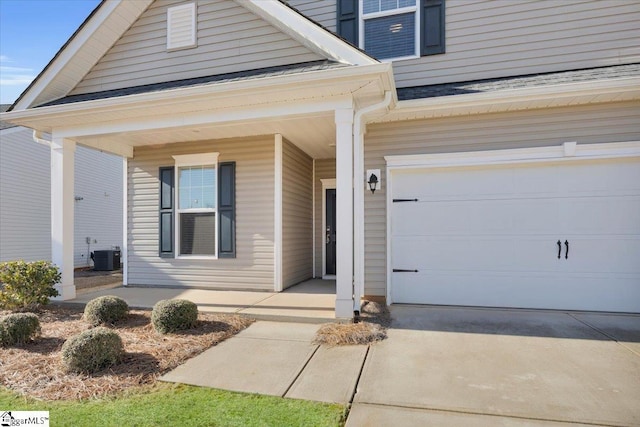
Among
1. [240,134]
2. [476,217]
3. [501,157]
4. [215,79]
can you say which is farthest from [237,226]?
[501,157]

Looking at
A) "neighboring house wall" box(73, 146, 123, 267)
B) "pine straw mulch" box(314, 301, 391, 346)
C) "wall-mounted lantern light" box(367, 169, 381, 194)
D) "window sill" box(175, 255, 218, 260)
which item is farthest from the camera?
"neighboring house wall" box(73, 146, 123, 267)

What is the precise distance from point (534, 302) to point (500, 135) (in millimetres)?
2508

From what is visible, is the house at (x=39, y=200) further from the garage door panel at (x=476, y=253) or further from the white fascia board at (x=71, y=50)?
the garage door panel at (x=476, y=253)

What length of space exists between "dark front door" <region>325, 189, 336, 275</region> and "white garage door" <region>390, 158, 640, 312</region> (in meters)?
2.62

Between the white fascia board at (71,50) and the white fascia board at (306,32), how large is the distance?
212cm

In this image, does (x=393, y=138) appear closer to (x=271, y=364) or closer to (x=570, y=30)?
(x=570, y=30)

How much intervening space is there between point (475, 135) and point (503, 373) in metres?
3.49

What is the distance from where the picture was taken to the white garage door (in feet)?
16.3

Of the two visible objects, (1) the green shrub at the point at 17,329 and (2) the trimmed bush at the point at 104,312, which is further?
(2) the trimmed bush at the point at 104,312

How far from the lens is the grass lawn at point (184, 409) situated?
241cm

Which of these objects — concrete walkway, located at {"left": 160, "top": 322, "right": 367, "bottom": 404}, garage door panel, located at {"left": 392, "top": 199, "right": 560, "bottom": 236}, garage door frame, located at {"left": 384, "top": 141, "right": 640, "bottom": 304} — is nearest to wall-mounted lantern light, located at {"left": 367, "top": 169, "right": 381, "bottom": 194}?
garage door frame, located at {"left": 384, "top": 141, "right": 640, "bottom": 304}

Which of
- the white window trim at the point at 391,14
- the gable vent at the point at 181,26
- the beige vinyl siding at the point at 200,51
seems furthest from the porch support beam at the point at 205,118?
the white window trim at the point at 391,14

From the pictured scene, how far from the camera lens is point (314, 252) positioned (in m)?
8.27

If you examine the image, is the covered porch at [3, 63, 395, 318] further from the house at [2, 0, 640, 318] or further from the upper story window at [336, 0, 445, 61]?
the upper story window at [336, 0, 445, 61]
